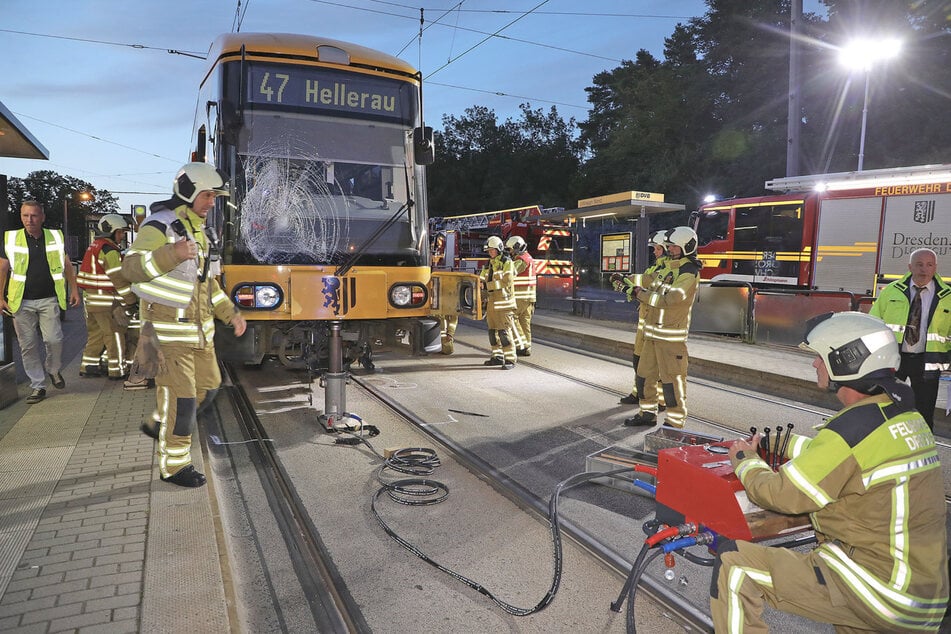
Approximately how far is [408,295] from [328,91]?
2180mm

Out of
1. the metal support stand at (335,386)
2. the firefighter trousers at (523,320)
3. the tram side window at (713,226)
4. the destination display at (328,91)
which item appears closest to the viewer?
the metal support stand at (335,386)

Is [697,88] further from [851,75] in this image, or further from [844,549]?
[844,549]

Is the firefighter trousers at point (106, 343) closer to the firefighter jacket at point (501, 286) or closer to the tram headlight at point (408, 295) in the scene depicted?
the tram headlight at point (408, 295)

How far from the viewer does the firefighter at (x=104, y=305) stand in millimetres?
7832

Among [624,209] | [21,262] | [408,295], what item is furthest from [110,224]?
[624,209]

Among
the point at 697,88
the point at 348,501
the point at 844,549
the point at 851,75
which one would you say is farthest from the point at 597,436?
the point at 697,88

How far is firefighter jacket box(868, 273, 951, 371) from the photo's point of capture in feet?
18.1

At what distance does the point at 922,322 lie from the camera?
5.59m

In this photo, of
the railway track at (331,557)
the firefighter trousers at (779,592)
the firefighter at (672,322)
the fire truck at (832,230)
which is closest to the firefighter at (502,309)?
the railway track at (331,557)

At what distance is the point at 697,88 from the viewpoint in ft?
114

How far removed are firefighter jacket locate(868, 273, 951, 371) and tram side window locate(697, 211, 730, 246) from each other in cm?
1396

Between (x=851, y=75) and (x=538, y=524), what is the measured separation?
27.5 meters

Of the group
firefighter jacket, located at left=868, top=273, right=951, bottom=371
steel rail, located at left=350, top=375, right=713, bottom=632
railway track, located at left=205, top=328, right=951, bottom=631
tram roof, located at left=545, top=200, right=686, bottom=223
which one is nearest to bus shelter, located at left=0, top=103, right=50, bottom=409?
railway track, located at left=205, top=328, right=951, bottom=631

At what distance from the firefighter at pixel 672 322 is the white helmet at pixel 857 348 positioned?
3773mm
